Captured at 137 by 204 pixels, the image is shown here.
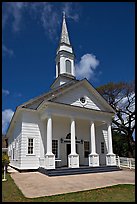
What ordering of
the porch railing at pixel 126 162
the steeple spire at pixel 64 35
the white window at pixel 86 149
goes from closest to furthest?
the porch railing at pixel 126 162 → the white window at pixel 86 149 → the steeple spire at pixel 64 35

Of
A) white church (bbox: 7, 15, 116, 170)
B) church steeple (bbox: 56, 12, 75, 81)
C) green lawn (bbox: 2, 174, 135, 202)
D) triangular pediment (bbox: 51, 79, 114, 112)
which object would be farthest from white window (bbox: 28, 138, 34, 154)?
church steeple (bbox: 56, 12, 75, 81)

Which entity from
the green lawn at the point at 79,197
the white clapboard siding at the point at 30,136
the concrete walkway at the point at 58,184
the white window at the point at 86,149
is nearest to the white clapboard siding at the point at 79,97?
the white clapboard siding at the point at 30,136

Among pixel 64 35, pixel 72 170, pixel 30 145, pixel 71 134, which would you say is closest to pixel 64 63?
pixel 64 35

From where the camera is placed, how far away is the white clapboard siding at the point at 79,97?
17.0 m

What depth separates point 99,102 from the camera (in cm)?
1947

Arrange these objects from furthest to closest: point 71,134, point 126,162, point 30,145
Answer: point 126,162 < point 30,145 < point 71,134

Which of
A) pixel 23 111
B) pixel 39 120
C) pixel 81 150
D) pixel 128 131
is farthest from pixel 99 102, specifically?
pixel 128 131

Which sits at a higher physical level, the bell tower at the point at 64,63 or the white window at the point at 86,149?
the bell tower at the point at 64,63

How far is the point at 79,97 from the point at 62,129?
340 cm

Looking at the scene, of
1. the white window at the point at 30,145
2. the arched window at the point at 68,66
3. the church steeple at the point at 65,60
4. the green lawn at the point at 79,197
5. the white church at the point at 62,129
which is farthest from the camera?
the arched window at the point at 68,66

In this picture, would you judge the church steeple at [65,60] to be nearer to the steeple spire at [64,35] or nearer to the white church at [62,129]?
the steeple spire at [64,35]

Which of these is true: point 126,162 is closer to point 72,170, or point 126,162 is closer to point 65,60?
point 72,170

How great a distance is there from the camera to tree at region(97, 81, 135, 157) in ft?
85.4

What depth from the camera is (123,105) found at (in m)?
26.7
